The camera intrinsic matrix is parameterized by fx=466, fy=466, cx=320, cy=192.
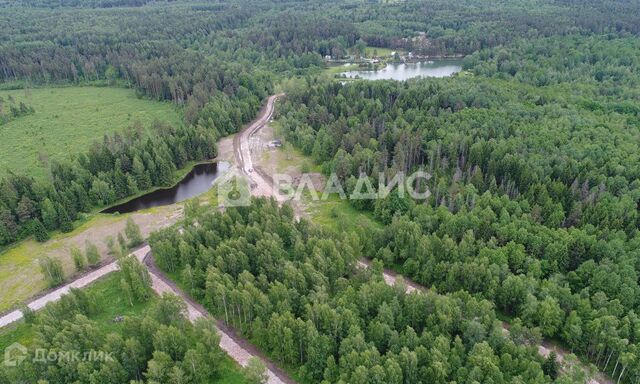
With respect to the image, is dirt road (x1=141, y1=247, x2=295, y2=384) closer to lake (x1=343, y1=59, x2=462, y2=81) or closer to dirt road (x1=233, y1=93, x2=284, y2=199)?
dirt road (x1=233, y1=93, x2=284, y2=199)

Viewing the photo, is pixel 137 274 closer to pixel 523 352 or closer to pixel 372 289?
pixel 372 289

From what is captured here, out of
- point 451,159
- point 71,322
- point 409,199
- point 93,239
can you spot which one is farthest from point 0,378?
point 451,159

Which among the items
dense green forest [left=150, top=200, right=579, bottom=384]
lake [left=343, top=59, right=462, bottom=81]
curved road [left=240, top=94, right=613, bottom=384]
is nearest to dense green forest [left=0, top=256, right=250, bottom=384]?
dense green forest [left=150, top=200, right=579, bottom=384]

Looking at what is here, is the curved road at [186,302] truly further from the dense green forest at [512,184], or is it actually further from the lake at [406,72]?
the lake at [406,72]

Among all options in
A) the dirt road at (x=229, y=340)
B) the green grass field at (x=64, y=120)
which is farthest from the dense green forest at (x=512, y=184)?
the green grass field at (x=64, y=120)

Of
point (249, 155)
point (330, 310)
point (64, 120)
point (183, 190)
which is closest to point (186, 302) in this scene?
point (330, 310)

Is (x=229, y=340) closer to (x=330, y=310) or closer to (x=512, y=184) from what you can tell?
(x=330, y=310)

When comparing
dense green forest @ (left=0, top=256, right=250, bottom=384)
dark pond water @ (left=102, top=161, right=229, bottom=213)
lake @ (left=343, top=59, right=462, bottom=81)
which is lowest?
dark pond water @ (left=102, top=161, right=229, bottom=213)
